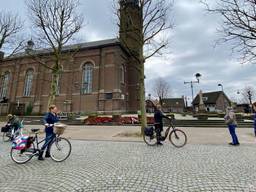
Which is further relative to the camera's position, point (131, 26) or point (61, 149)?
point (131, 26)

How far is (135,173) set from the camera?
4156 mm

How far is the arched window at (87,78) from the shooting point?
3180 cm

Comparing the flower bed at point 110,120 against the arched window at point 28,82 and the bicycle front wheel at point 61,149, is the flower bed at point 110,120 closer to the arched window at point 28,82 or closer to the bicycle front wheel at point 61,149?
the bicycle front wheel at point 61,149

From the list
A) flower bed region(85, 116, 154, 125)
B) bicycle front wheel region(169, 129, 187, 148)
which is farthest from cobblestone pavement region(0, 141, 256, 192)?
Result: flower bed region(85, 116, 154, 125)

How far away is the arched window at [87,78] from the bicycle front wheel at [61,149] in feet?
85.7

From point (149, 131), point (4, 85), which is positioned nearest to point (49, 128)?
point (149, 131)

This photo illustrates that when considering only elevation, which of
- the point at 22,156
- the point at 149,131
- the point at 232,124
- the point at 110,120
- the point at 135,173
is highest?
the point at 110,120

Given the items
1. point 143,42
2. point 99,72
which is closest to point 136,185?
point 143,42

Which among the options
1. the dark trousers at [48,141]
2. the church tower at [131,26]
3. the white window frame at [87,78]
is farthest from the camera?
the white window frame at [87,78]

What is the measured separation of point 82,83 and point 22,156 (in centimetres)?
2767

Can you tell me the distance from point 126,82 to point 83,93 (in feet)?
28.9

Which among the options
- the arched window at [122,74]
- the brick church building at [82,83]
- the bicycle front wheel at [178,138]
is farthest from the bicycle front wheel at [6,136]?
the arched window at [122,74]

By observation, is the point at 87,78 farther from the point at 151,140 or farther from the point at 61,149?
the point at 61,149

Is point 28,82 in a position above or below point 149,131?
above
